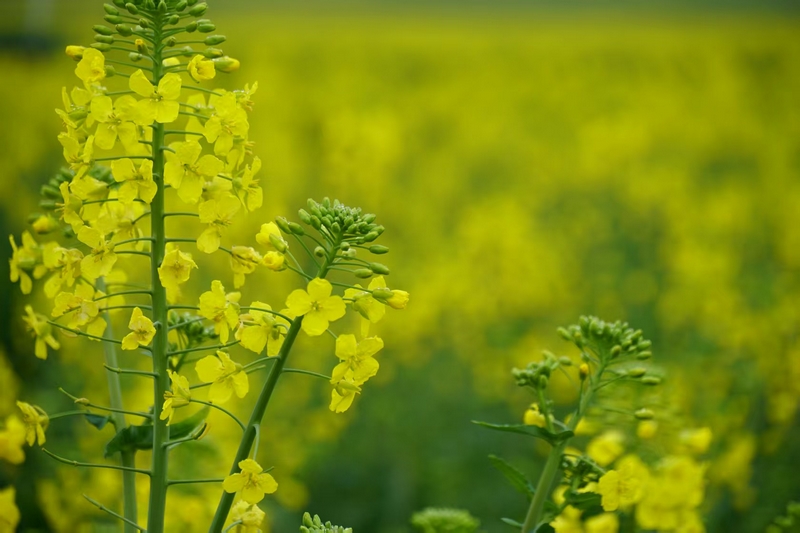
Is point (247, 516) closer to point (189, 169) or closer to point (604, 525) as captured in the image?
point (189, 169)

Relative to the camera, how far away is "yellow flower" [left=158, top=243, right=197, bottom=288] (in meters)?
1.62

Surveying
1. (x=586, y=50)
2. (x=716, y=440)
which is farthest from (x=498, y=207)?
(x=586, y=50)

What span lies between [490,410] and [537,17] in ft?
73.7

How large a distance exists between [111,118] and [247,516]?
0.89 metres

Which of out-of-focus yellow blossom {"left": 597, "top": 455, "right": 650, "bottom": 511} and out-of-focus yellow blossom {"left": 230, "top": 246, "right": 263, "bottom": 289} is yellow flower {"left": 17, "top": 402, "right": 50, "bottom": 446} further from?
out-of-focus yellow blossom {"left": 597, "top": 455, "right": 650, "bottom": 511}

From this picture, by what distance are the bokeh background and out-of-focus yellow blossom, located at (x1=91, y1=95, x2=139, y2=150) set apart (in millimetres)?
1333

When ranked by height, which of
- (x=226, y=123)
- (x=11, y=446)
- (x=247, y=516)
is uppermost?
(x=226, y=123)

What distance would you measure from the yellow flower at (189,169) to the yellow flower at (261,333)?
0.29m

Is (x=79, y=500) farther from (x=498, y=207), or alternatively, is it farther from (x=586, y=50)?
(x=586, y=50)

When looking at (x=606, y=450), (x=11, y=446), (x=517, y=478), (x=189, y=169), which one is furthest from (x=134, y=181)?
(x=606, y=450)

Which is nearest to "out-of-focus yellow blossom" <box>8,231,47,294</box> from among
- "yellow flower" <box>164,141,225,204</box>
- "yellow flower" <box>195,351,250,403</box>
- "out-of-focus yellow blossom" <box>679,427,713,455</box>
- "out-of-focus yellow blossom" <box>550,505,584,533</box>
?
"yellow flower" <box>164,141,225,204</box>

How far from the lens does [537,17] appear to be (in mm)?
25656

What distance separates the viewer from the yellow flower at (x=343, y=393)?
5.28 ft

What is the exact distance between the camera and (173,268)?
1635 mm
